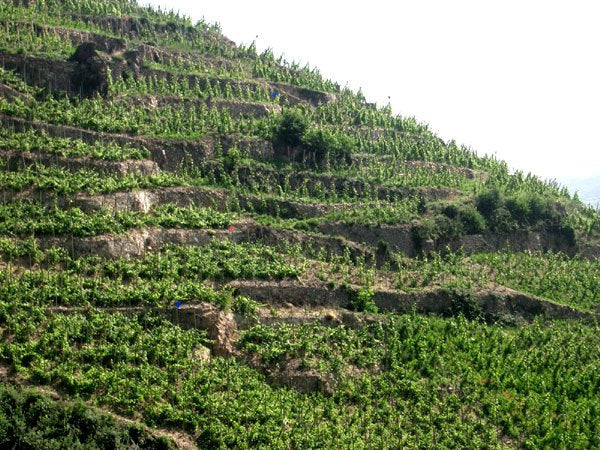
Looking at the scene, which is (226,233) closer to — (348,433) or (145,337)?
(145,337)

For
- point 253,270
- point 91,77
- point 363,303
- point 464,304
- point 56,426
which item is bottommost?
point 56,426

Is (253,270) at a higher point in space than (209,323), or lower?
higher

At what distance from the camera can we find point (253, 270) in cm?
4484

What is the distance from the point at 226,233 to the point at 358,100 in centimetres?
3559

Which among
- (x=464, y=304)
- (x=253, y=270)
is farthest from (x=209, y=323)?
(x=464, y=304)

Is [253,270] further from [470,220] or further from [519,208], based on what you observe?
[519,208]

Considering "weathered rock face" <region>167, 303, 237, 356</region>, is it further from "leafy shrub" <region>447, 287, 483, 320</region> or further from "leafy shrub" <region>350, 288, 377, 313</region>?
"leafy shrub" <region>447, 287, 483, 320</region>

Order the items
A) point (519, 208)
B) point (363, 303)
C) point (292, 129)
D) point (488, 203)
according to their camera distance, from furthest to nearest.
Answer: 1. point (519, 208)
2. point (488, 203)
3. point (292, 129)
4. point (363, 303)

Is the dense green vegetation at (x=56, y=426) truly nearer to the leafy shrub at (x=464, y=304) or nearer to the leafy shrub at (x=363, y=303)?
the leafy shrub at (x=363, y=303)

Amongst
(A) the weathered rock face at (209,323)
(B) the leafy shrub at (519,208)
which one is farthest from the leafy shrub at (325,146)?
(A) the weathered rock face at (209,323)

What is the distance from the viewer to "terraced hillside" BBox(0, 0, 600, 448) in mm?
34906

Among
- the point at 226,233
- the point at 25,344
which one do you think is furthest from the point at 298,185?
the point at 25,344

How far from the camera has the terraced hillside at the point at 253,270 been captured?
34.9 meters

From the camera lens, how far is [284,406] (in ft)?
119
